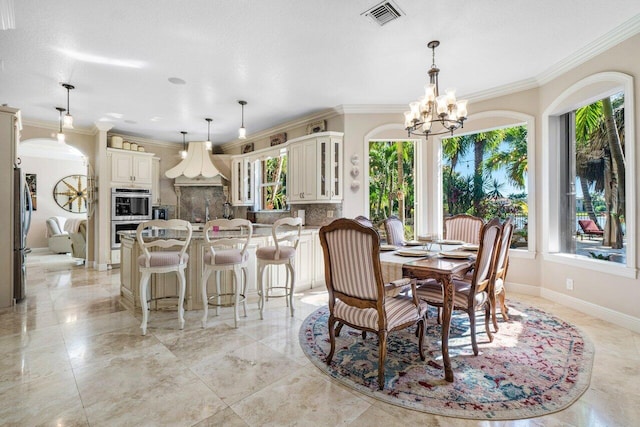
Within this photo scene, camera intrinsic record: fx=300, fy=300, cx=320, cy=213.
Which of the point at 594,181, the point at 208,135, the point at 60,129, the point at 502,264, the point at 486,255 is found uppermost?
the point at 208,135

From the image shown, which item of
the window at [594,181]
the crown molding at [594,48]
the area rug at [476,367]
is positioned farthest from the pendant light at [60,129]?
the window at [594,181]

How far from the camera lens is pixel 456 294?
7.76ft

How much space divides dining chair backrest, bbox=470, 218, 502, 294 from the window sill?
150 cm

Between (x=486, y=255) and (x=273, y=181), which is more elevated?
(x=273, y=181)

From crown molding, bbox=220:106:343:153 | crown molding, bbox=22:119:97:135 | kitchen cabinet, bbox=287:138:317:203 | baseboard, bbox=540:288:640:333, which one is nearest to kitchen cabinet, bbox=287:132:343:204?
kitchen cabinet, bbox=287:138:317:203

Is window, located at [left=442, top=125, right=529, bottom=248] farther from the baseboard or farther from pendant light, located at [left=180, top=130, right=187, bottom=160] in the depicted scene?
pendant light, located at [left=180, top=130, right=187, bottom=160]

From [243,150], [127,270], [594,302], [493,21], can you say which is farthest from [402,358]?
[243,150]

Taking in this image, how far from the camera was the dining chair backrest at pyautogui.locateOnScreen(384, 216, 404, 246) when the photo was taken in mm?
3582

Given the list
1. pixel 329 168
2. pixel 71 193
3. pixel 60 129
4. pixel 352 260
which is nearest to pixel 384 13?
pixel 352 260

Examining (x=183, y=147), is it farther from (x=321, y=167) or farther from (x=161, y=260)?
(x=161, y=260)

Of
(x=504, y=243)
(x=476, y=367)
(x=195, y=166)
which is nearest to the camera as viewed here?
(x=476, y=367)

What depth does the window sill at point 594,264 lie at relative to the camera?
2.83m

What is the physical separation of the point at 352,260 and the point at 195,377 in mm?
1323

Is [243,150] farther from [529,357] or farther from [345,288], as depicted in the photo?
[529,357]
